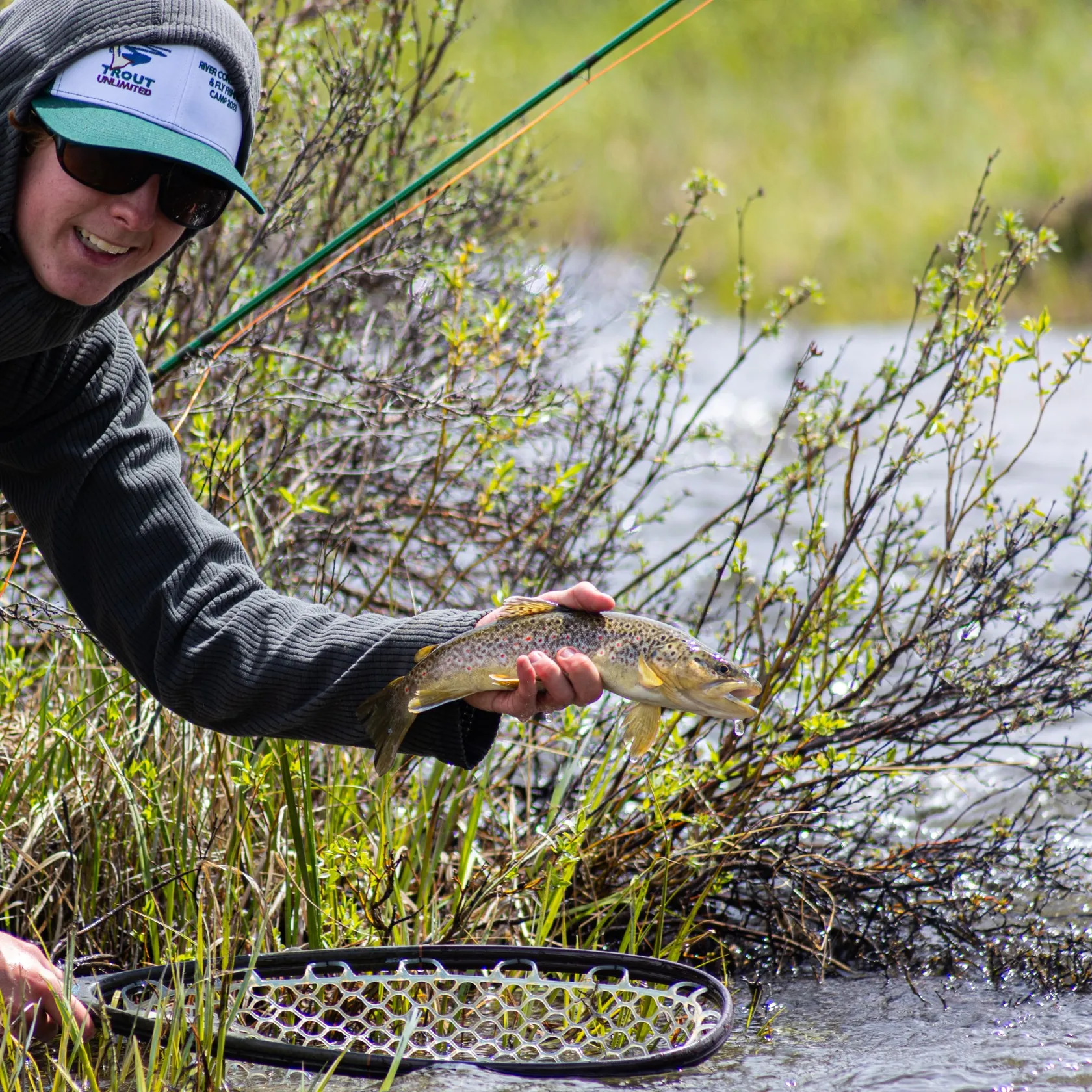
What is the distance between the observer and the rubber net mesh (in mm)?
2590

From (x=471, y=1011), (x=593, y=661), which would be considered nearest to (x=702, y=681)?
(x=593, y=661)

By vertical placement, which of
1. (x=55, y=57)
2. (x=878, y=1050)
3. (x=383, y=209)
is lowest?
(x=878, y=1050)

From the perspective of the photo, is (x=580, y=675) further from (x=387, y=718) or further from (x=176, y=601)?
(x=176, y=601)

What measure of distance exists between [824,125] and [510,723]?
56.8ft

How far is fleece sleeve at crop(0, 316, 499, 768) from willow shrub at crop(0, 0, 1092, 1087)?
1.36ft

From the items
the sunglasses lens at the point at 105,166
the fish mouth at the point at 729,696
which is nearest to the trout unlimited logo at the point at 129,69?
the sunglasses lens at the point at 105,166

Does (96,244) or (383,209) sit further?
(383,209)

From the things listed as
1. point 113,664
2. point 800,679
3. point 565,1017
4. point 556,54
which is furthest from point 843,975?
point 556,54

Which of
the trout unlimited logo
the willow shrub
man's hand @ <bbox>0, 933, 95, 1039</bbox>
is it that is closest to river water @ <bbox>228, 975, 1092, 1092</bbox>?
the willow shrub

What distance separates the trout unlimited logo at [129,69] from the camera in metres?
2.11

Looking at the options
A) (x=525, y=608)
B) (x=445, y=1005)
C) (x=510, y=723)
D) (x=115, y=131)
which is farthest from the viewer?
(x=510, y=723)

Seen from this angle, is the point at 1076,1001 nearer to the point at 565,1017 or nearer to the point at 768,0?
the point at 565,1017

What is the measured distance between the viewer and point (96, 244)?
2186 mm

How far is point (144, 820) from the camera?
10.0 ft
